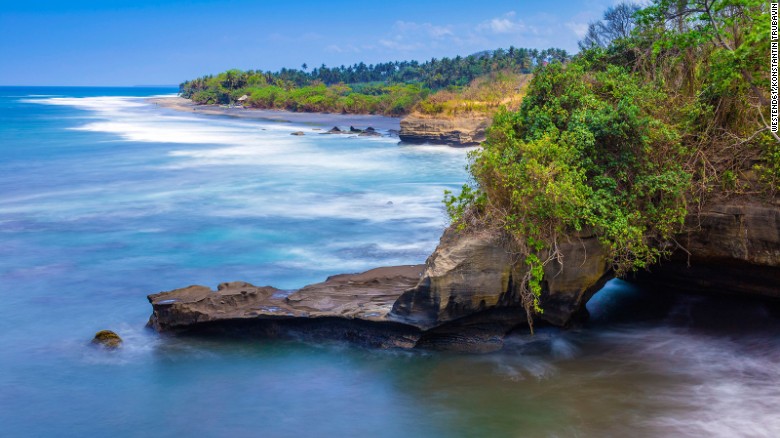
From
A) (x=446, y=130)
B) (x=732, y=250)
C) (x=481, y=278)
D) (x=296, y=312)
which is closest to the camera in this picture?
(x=481, y=278)

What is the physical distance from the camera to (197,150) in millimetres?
43656

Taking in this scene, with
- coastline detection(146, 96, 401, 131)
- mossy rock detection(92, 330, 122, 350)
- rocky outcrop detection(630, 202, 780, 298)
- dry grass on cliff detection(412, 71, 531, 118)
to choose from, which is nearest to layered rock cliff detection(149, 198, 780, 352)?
rocky outcrop detection(630, 202, 780, 298)

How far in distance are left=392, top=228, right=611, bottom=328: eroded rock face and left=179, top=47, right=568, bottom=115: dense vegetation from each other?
48941 mm

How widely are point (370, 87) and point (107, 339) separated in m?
92.8

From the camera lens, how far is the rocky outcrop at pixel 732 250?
10.8 meters

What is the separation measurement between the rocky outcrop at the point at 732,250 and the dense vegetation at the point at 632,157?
11.8 inches

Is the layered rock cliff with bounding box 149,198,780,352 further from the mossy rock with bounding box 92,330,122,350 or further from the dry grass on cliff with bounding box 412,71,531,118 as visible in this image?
the dry grass on cliff with bounding box 412,71,531,118

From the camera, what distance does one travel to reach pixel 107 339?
12.6m

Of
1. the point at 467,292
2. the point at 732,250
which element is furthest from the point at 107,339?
the point at 732,250

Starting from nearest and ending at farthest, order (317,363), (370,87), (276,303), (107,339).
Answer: (317,363), (276,303), (107,339), (370,87)

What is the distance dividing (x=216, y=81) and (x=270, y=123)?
Answer: 56162 millimetres

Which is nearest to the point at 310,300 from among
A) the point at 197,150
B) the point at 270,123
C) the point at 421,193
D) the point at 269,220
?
the point at 269,220

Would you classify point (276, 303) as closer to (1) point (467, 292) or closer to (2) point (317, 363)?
(2) point (317, 363)

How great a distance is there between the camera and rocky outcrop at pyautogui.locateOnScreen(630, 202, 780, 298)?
1084 centimetres
